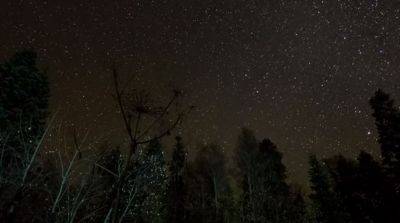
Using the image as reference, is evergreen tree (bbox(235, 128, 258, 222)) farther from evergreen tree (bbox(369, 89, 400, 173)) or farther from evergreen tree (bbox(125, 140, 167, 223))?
evergreen tree (bbox(369, 89, 400, 173))

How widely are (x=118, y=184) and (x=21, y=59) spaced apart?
74.0 feet

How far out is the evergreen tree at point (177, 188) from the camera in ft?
105

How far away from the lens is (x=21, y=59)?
77.4 feet

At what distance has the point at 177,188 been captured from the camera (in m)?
34.8

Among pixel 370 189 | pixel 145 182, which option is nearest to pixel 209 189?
pixel 370 189

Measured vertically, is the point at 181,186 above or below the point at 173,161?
below

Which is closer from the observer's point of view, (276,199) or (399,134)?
(399,134)

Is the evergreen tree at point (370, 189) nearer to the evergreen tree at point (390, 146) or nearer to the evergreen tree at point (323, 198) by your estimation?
the evergreen tree at point (390, 146)

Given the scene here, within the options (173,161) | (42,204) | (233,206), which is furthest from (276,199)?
(42,204)

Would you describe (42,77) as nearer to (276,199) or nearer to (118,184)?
(276,199)

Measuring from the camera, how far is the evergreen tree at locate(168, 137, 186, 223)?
32.2 m

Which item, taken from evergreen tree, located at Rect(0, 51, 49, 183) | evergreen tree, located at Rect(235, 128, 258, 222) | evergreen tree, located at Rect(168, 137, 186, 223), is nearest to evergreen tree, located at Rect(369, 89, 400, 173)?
evergreen tree, located at Rect(235, 128, 258, 222)

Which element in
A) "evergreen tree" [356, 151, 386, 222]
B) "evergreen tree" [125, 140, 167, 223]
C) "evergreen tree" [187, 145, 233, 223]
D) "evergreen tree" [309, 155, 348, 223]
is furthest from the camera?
"evergreen tree" [187, 145, 233, 223]

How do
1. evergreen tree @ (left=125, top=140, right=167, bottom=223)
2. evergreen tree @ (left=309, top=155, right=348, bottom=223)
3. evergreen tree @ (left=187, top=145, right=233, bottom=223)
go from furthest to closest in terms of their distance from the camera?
evergreen tree @ (left=187, top=145, right=233, bottom=223)
evergreen tree @ (left=309, top=155, right=348, bottom=223)
evergreen tree @ (left=125, top=140, right=167, bottom=223)
